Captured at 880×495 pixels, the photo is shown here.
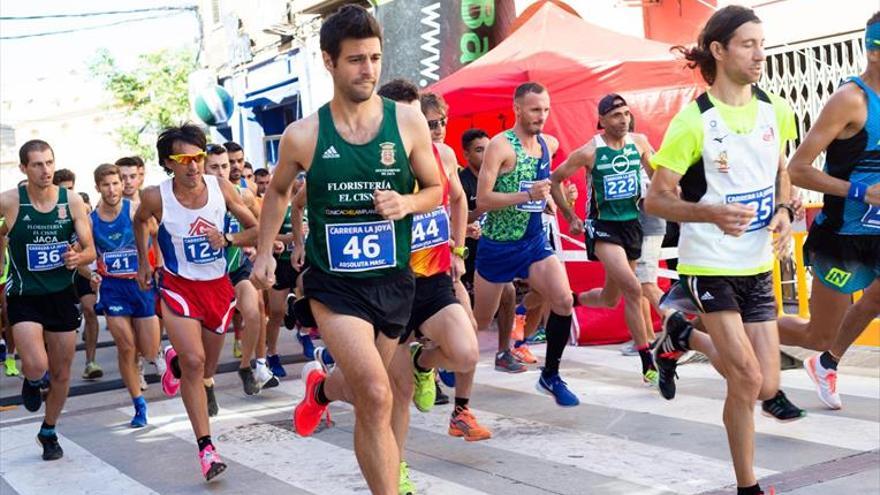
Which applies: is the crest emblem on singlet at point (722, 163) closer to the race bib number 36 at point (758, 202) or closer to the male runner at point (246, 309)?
the race bib number 36 at point (758, 202)

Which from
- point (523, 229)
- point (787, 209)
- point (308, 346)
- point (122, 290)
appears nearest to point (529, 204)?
point (523, 229)

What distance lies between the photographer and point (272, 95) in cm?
2573

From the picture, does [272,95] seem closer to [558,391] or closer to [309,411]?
[558,391]

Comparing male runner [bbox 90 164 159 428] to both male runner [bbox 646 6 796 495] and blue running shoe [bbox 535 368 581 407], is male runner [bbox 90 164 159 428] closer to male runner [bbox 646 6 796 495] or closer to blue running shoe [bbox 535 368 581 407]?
blue running shoe [bbox 535 368 581 407]

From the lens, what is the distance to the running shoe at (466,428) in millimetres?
7195

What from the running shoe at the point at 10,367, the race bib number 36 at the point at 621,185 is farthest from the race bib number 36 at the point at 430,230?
the running shoe at the point at 10,367

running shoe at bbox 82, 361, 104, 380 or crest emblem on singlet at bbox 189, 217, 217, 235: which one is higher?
crest emblem on singlet at bbox 189, 217, 217, 235

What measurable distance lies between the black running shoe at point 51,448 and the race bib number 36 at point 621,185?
4.22 meters

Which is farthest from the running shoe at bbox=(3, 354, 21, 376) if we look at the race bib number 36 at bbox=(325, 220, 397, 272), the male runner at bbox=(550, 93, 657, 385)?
the race bib number 36 at bbox=(325, 220, 397, 272)

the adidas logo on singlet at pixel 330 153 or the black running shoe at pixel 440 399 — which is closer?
the adidas logo on singlet at pixel 330 153

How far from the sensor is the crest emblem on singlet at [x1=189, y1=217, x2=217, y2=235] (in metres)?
7.15

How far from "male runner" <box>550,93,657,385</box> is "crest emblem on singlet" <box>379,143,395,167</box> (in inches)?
154

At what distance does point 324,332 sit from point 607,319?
6.62 meters

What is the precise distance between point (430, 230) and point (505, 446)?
1.50 m
